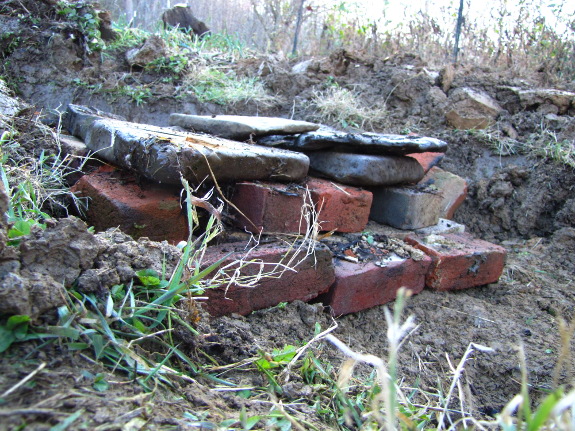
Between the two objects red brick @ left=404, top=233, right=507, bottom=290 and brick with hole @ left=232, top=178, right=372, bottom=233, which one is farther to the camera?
red brick @ left=404, top=233, right=507, bottom=290

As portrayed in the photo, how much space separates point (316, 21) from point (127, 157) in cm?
616

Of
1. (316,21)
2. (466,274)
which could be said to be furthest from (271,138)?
(316,21)

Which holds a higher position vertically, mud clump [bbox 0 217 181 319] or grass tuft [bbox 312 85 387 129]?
grass tuft [bbox 312 85 387 129]

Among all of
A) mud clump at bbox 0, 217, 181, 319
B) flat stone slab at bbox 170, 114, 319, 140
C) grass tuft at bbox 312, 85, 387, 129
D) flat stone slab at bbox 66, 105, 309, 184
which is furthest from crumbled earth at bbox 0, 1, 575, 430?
flat stone slab at bbox 170, 114, 319, 140

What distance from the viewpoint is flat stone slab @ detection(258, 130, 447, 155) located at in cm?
258

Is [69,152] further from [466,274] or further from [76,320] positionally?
[466,274]

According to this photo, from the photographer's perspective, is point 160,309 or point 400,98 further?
point 400,98

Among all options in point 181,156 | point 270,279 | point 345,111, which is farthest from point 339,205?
point 345,111

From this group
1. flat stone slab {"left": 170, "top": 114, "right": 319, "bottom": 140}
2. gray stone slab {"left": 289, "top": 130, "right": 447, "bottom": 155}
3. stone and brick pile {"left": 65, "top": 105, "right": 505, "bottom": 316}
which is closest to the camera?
stone and brick pile {"left": 65, "top": 105, "right": 505, "bottom": 316}

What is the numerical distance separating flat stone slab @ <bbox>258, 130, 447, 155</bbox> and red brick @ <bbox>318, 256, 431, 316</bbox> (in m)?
0.62

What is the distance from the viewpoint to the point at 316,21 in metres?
7.43

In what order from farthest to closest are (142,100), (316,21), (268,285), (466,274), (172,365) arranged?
(316,21), (142,100), (466,274), (268,285), (172,365)

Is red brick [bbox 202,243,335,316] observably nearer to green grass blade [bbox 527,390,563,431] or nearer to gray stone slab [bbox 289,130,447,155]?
gray stone slab [bbox 289,130,447,155]

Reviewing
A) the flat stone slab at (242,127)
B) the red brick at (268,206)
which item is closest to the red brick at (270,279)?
the red brick at (268,206)
